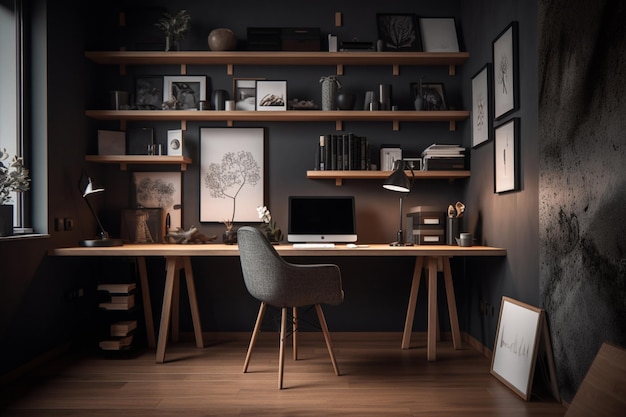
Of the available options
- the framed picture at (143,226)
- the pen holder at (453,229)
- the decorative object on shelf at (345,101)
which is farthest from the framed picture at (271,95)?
the pen holder at (453,229)

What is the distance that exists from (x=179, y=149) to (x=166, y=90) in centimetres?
50

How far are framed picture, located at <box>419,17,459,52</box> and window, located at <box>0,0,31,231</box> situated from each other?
2.83 m

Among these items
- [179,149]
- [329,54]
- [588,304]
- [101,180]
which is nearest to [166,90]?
[179,149]

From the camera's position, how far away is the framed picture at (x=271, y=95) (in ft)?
13.4

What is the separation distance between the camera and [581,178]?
2365 millimetres

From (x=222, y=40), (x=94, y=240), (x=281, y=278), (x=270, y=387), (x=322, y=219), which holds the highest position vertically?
(x=222, y=40)

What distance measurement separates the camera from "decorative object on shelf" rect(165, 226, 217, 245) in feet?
13.0

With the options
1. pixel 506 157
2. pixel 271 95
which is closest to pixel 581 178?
pixel 506 157

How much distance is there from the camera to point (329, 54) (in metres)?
3.98

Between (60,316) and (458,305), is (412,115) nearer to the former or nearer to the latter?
(458,305)

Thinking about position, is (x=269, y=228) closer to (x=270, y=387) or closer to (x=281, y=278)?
(x=281, y=278)

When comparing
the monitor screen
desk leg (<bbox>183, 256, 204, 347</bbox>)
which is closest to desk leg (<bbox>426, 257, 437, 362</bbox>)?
the monitor screen

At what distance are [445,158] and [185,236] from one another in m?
2.02

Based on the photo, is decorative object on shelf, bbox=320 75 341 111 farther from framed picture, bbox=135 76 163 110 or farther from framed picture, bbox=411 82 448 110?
framed picture, bbox=135 76 163 110
